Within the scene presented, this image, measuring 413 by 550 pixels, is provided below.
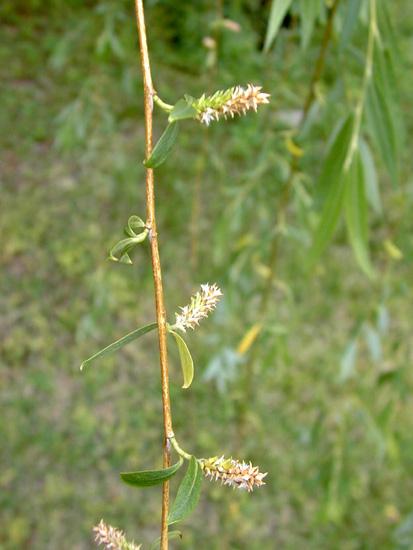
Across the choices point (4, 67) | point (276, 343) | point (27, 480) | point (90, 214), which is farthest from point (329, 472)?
point (4, 67)

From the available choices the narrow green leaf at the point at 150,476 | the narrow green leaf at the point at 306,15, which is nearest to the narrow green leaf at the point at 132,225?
the narrow green leaf at the point at 150,476

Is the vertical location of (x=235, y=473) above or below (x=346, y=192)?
below

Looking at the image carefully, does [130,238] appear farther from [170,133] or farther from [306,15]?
[306,15]

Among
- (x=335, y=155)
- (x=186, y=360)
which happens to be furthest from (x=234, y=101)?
(x=335, y=155)

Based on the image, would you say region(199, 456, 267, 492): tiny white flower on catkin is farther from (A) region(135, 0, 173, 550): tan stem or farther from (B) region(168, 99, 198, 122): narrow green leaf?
(B) region(168, 99, 198, 122): narrow green leaf

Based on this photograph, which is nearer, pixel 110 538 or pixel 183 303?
pixel 110 538

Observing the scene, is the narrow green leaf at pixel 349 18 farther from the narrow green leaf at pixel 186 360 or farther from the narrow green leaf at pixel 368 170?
the narrow green leaf at pixel 186 360

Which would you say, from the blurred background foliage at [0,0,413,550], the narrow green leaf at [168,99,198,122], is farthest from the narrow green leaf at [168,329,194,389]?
the blurred background foliage at [0,0,413,550]
